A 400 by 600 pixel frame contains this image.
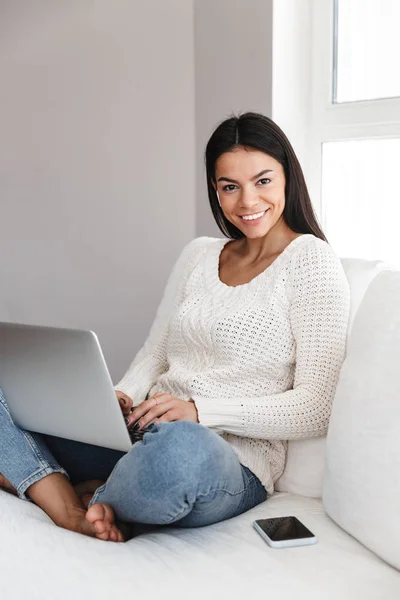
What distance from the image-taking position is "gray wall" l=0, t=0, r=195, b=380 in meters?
2.61

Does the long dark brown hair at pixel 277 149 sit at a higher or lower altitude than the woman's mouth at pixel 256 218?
higher

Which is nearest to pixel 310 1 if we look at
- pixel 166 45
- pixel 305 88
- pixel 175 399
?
pixel 305 88

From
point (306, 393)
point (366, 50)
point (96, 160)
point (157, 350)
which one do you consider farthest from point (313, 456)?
point (96, 160)

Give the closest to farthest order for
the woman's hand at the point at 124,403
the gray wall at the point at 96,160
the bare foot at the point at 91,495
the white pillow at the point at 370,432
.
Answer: the white pillow at the point at 370,432 → the bare foot at the point at 91,495 → the woman's hand at the point at 124,403 → the gray wall at the point at 96,160

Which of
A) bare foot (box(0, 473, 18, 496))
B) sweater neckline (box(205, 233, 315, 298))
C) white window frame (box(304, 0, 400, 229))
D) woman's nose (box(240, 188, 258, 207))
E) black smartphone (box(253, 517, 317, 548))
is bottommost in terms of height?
bare foot (box(0, 473, 18, 496))

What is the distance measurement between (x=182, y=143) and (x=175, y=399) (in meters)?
1.25

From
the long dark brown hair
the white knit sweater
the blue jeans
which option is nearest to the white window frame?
the long dark brown hair

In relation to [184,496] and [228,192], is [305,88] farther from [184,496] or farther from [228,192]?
[184,496]

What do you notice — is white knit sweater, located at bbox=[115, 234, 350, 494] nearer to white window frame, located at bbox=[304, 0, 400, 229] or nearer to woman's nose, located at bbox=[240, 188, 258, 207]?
woman's nose, located at bbox=[240, 188, 258, 207]

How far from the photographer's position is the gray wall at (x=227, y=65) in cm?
227

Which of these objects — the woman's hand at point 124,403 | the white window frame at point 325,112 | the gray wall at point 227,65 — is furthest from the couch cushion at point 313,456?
the gray wall at point 227,65

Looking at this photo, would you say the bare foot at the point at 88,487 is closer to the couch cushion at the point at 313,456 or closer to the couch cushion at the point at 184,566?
the couch cushion at the point at 184,566

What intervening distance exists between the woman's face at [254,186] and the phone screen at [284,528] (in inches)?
24.8

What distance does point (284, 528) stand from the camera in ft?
4.42
